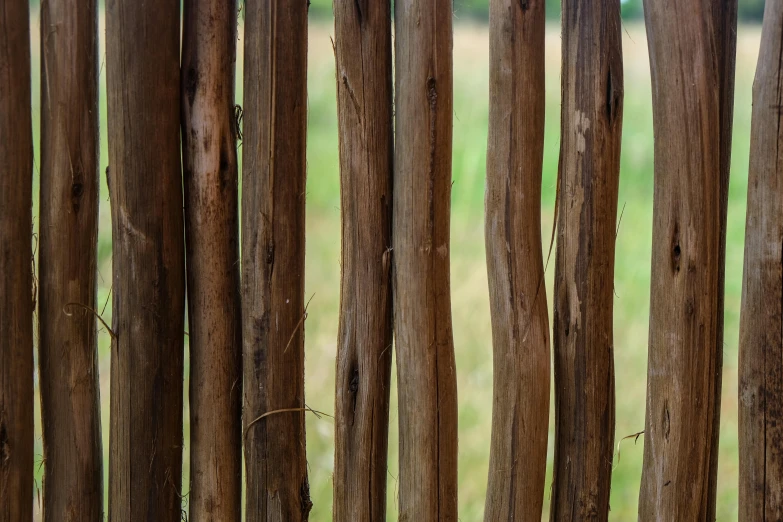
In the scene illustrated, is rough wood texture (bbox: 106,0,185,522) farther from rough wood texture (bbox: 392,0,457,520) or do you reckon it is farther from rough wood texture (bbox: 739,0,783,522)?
rough wood texture (bbox: 739,0,783,522)

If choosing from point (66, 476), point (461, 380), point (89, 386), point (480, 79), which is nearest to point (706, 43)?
point (480, 79)

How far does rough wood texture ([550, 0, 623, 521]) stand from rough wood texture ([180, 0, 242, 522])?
88 cm

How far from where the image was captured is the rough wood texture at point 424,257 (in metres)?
1.82

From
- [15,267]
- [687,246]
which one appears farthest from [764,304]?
[15,267]

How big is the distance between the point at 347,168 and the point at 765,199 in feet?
3.29

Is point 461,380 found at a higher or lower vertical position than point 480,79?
lower

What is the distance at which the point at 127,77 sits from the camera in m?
1.86

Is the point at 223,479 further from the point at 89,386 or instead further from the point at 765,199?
the point at 765,199

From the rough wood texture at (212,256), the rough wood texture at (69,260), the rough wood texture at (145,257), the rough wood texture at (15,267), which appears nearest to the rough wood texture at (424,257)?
the rough wood texture at (212,256)

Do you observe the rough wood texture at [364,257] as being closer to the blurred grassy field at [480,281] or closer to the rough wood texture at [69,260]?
the blurred grassy field at [480,281]

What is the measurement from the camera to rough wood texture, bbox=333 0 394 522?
1.87m

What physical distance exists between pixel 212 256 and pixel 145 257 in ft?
0.56

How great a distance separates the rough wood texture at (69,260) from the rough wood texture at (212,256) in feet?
0.86

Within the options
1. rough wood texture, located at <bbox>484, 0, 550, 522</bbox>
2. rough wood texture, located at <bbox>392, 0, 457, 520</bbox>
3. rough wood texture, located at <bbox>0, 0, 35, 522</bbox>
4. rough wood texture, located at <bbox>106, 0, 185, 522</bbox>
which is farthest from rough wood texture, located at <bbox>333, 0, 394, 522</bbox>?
rough wood texture, located at <bbox>0, 0, 35, 522</bbox>
